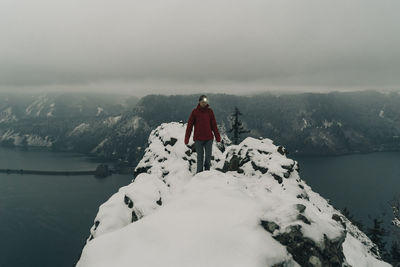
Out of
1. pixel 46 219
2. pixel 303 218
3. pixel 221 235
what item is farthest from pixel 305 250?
pixel 46 219

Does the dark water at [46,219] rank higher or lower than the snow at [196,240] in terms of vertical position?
lower

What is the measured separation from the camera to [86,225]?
11900 cm

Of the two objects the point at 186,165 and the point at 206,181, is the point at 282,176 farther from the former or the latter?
the point at 206,181

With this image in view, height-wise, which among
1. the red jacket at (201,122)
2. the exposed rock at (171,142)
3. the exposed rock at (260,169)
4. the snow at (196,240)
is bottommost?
the exposed rock at (260,169)

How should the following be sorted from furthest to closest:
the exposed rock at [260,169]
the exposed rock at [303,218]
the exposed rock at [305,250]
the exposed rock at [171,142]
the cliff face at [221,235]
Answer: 1. the exposed rock at [171,142]
2. the exposed rock at [260,169]
3. the exposed rock at [303,218]
4. the exposed rock at [305,250]
5. the cliff face at [221,235]

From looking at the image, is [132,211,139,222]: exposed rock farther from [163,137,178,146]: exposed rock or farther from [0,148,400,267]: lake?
[0,148,400,267]: lake

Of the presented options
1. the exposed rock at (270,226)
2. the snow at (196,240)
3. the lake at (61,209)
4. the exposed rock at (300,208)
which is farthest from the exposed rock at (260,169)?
the lake at (61,209)

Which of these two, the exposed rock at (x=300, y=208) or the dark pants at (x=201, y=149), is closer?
the exposed rock at (x=300, y=208)

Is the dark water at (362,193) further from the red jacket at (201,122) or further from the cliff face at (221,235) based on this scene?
the cliff face at (221,235)

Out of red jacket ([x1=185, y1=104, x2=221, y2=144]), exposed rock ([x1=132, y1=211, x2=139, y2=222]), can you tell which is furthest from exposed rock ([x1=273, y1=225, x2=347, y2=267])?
exposed rock ([x1=132, y1=211, x2=139, y2=222])

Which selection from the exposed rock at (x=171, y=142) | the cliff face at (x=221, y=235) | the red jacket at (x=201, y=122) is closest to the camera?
the cliff face at (x=221, y=235)

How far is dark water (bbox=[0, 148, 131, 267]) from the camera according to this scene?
306 ft

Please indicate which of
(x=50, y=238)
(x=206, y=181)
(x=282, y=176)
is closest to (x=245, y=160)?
(x=282, y=176)

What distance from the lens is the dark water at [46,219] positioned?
306 ft
